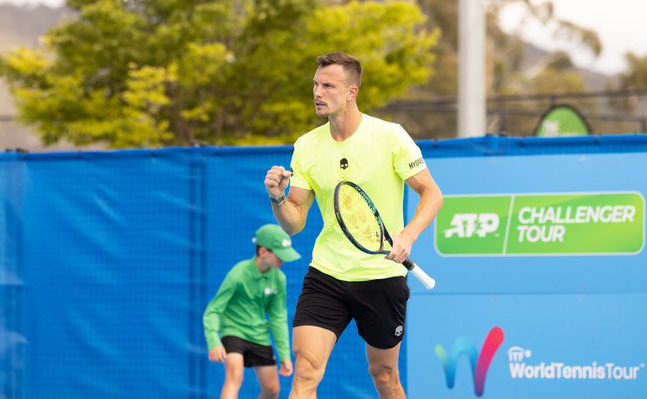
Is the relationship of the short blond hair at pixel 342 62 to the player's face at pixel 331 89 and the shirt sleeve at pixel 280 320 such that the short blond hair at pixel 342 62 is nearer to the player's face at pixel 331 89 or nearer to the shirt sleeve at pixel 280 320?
the player's face at pixel 331 89

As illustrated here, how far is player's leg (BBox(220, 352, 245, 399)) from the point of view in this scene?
348 inches

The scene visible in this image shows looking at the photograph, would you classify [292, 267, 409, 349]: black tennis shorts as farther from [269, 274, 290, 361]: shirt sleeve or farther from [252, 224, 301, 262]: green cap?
[269, 274, 290, 361]: shirt sleeve

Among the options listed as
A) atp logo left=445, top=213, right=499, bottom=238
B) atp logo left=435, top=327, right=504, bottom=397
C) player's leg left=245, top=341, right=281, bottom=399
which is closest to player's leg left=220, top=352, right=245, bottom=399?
player's leg left=245, top=341, right=281, bottom=399

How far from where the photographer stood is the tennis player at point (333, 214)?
6473 millimetres

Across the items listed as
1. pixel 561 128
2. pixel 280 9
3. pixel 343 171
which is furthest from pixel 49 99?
pixel 343 171

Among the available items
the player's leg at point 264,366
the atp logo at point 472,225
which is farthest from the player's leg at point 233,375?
the atp logo at point 472,225

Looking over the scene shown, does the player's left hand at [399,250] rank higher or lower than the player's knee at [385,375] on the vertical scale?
higher

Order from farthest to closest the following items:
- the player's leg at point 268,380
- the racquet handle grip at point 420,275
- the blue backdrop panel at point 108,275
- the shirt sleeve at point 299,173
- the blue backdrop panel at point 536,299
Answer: the blue backdrop panel at point 108,275
the player's leg at point 268,380
the blue backdrop panel at point 536,299
the shirt sleeve at point 299,173
the racquet handle grip at point 420,275

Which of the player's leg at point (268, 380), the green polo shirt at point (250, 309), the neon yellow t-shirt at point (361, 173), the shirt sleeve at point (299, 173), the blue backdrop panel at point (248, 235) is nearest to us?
the neon yellow t-shirt at point (361, 173)

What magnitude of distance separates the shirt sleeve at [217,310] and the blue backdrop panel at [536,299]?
129 cm

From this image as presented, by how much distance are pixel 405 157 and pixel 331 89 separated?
53cm

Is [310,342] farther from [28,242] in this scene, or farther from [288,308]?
[28,242]

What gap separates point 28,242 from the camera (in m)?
9.84

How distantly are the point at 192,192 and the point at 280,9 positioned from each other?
16072 millimetres
